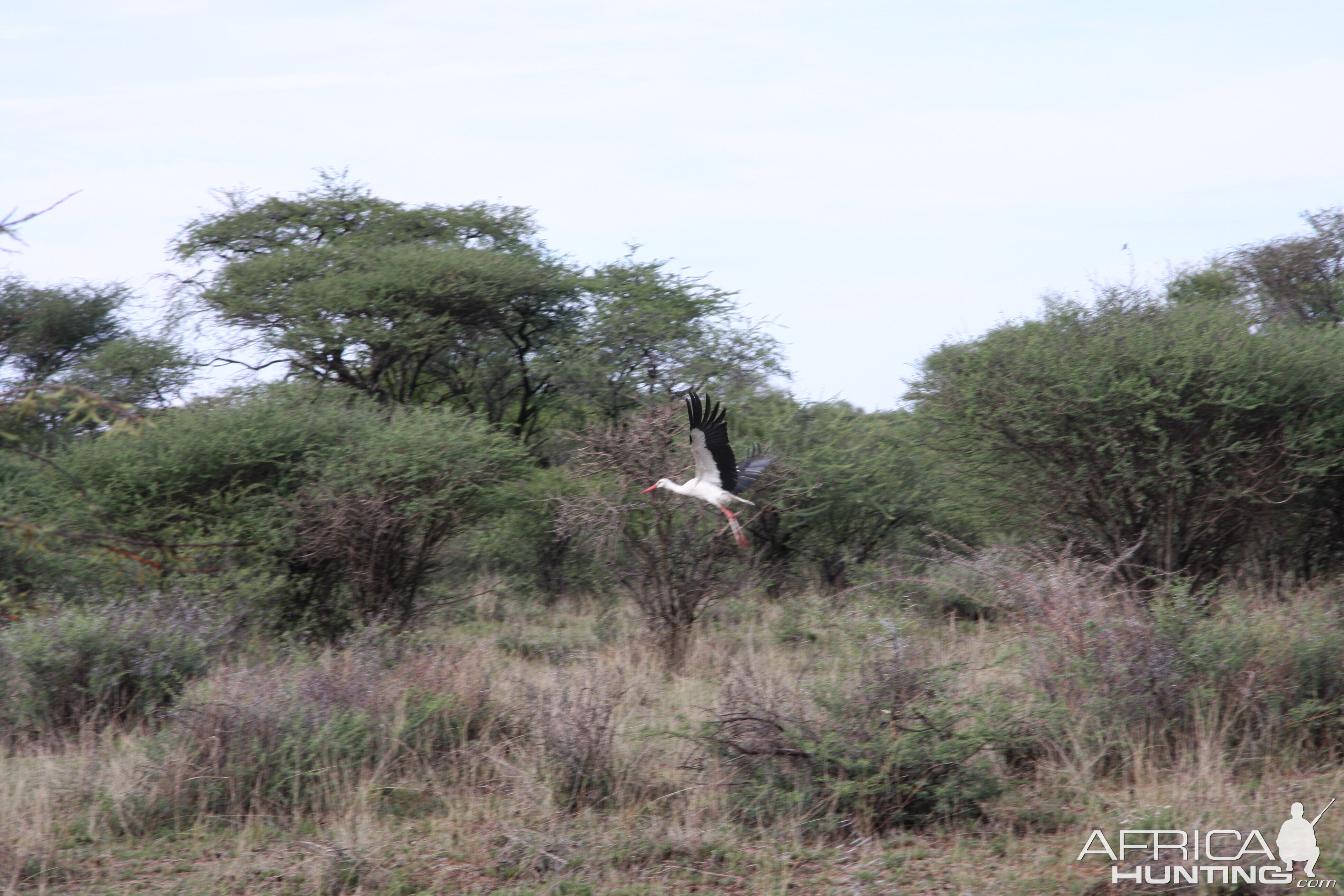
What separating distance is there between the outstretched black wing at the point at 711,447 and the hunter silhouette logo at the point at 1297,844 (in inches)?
166

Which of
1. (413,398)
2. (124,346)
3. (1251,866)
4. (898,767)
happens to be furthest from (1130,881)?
(124,346)

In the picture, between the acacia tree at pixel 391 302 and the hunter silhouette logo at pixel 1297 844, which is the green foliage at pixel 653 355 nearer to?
the acacia tree at pixel 391 302

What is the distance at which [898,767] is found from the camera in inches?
213

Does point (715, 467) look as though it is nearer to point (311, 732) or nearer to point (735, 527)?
point (735, 527)

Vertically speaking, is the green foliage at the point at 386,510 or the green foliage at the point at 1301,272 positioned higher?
the green foliage at the point at 1301,272

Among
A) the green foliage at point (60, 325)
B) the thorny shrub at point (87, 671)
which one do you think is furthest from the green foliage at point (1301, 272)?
the green foliage at point (60, 325)

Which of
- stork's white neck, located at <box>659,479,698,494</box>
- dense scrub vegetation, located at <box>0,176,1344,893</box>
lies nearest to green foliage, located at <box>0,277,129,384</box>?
dense scrub vegetation, located at <box>0,176,1344,893</box>

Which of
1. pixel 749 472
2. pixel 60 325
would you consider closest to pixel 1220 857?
pixel 749 472

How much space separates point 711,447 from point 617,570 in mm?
3154

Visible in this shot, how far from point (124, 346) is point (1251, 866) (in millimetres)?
17023

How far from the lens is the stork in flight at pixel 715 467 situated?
7.83 m

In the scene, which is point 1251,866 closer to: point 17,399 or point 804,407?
point 17,399

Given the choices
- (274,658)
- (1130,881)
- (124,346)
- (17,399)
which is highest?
(124,346)

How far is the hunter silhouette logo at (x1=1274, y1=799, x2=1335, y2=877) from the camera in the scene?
14.6ft
